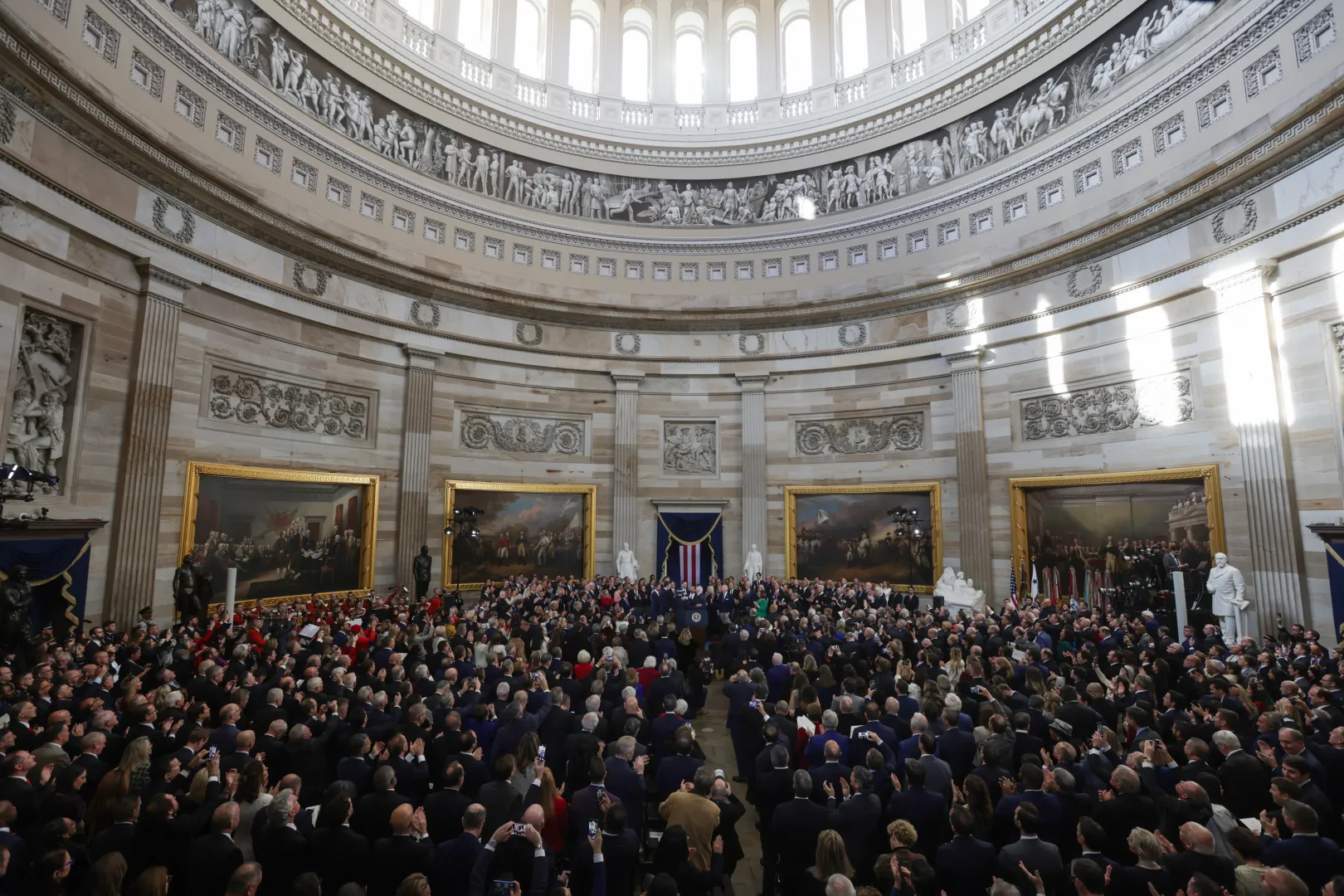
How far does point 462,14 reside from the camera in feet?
81.0

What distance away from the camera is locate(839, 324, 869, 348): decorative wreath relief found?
23719mm

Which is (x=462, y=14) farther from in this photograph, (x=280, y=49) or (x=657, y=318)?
(x=657, y=318)

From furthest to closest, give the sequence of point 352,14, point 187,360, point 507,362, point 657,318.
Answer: point 657,318
point 507,362
point 352,14
point 187,360

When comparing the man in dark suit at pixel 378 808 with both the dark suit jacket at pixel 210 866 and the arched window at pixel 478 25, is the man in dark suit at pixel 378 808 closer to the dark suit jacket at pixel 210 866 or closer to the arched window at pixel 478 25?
the dark suit jacket at pixel 210 866

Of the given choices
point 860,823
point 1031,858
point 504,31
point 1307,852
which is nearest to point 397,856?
point 860,823

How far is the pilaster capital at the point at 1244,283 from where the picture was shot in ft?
48.6

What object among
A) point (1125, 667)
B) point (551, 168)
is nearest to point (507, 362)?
point (551, 168)

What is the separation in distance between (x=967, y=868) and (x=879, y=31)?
27979 mm

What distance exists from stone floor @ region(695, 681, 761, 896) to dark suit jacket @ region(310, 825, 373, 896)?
3.61 meters

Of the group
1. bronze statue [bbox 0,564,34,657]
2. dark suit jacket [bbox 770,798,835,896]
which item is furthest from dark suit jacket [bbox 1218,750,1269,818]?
bronze statue [bbox 0,564,34,657]

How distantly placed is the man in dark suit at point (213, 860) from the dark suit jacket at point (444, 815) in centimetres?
130

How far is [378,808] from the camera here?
519 cm

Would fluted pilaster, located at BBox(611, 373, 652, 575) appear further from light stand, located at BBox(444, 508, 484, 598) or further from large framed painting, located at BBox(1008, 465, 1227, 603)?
large framed painting, located at BBox(1008, 465, 1227, 603)

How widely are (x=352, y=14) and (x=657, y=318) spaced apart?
13075 millimetres
